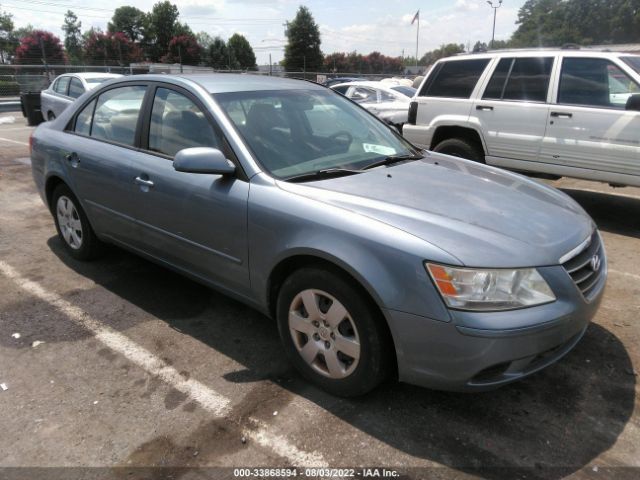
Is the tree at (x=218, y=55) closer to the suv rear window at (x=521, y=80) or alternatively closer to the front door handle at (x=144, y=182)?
the suv rear window at (x=521, y=80)

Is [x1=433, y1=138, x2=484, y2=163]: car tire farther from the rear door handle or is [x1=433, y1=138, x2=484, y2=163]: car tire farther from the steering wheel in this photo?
the steering wheel

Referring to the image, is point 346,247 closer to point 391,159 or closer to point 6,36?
point 391,159

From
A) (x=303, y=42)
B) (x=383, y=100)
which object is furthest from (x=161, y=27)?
(x=383, y=100)

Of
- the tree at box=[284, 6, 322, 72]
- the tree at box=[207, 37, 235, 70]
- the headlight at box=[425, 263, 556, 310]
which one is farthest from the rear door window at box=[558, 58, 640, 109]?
the tree at box=[207, 37, 235, 70]

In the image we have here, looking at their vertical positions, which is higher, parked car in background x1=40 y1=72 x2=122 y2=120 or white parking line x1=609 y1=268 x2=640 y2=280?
parked car in background x1=40 y1=72 x2=122 y2=120

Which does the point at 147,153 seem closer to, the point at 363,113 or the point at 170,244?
the point at 170,244

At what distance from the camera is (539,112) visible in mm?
5914

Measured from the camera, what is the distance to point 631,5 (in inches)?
3546

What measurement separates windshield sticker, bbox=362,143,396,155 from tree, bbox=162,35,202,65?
233ft

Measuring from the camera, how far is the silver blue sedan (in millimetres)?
2215

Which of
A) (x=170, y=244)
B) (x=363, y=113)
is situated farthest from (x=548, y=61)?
(x=170, y=244)

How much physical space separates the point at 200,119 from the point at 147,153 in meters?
0.56

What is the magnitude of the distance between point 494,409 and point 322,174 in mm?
1573

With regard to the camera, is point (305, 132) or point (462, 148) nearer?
point (305, 132)
